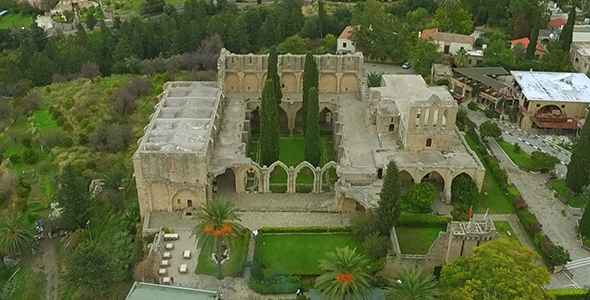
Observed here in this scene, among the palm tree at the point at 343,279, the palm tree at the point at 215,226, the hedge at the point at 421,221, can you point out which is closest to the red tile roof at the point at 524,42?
the hedge at the point at 421,221

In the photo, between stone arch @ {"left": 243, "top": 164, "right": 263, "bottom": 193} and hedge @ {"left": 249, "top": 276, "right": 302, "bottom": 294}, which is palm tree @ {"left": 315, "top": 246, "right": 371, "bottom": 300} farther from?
stone arch @ {"left": 243, "top": 164, "right": 263, "bottom": 193}

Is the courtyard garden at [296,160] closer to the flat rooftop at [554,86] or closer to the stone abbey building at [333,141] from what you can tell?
the stone abbey building at [333,141]

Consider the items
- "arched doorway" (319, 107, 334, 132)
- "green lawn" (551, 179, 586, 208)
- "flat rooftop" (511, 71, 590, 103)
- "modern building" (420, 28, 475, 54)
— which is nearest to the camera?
"green lawn" (551, 179, 586, 208)

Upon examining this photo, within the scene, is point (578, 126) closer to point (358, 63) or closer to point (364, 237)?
point (358, 63)

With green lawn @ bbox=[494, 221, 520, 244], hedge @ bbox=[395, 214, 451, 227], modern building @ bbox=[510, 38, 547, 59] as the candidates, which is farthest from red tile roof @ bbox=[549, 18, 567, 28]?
hedge @ bbox=[395, 214, 451, 227]

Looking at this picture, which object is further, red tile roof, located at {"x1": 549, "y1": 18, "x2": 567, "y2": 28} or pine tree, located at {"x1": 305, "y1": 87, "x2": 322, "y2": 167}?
red tile roof, located at {"x1": 549, "y1": 18, "x2": 567, "y2": 28}

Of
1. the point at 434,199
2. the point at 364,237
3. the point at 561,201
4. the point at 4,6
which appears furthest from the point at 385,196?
the point at 4,6
